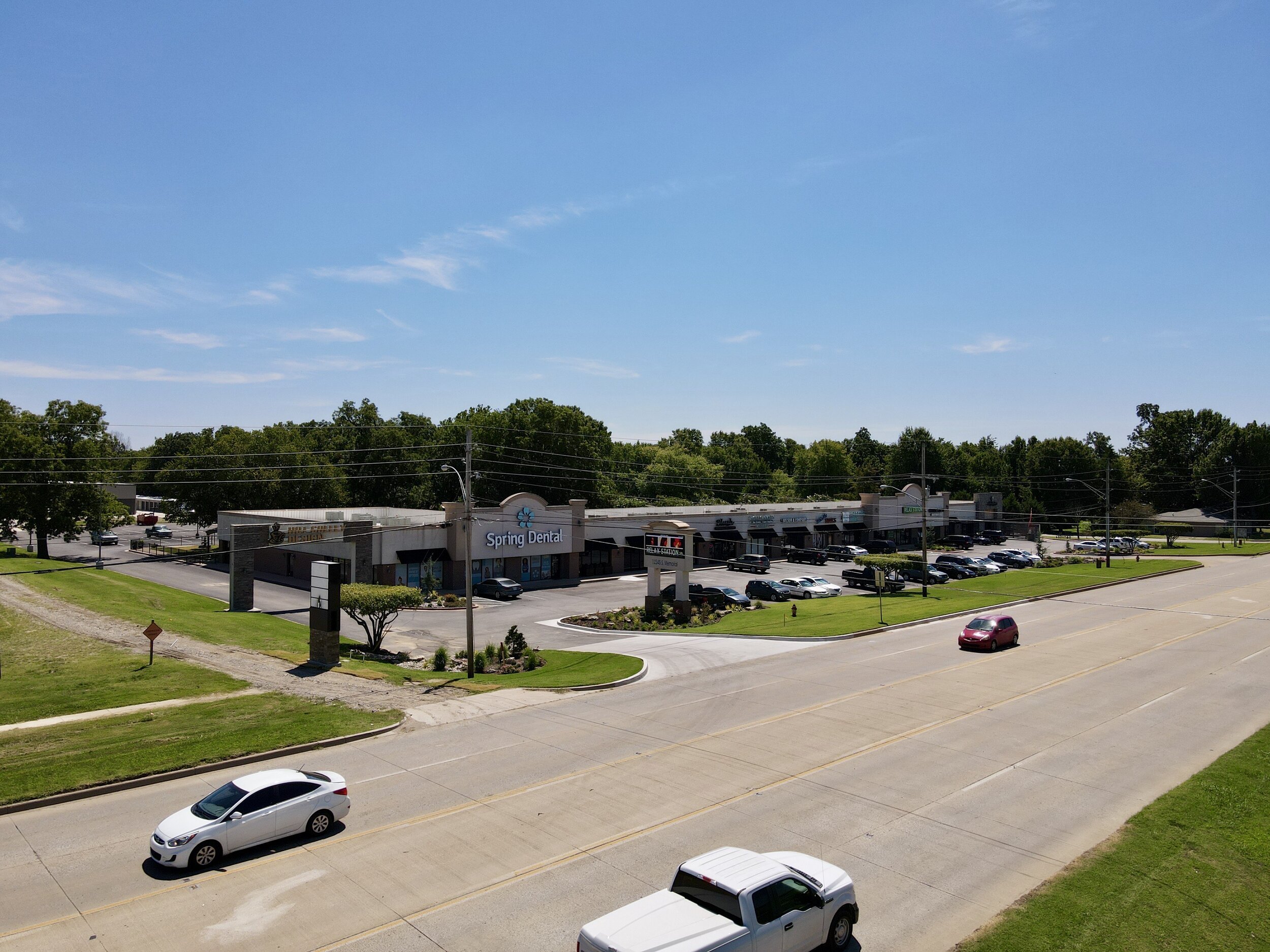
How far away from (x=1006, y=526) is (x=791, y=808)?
11061 cm

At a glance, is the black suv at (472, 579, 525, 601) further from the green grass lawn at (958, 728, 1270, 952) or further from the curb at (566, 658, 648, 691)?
the green grass lawn at (958, 728, 1270, 952)

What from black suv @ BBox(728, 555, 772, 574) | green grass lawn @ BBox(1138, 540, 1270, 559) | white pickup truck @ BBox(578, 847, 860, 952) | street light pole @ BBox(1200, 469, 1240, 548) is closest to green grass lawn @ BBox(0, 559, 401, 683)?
white pickup truck @ BBox(578, 847, 860, 952)

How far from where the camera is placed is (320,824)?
15391 mm

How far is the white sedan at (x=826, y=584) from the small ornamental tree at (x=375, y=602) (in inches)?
1198

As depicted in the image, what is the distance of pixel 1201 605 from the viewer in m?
47.8

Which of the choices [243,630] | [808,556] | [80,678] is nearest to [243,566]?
[243,630]

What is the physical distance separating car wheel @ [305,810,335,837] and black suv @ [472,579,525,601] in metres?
38.5

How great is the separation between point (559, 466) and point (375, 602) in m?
57.5

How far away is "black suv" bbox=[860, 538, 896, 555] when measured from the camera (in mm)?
80438

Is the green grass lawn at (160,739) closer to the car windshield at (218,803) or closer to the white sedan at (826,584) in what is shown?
the car windshield at (218,803)

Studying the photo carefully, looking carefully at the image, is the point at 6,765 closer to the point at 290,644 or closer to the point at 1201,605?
the point at 290,644

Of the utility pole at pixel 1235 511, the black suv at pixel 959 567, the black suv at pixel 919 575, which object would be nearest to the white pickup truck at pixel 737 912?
the black suv at pixel 919 575

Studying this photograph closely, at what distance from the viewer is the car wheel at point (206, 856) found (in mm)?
13829

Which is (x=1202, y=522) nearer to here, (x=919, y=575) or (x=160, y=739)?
(x=919, y=575)
